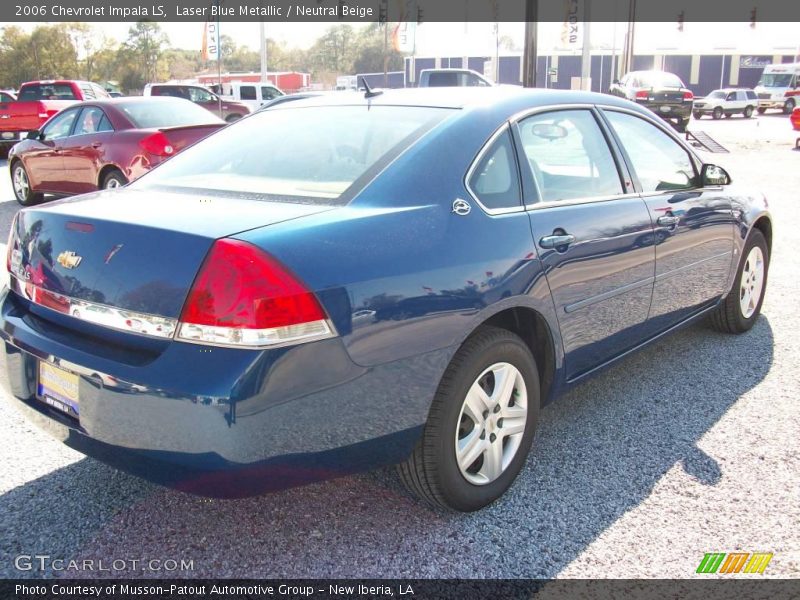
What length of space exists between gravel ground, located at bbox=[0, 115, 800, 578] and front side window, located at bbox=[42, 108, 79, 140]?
7.14 metres

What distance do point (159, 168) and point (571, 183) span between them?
1883 mm

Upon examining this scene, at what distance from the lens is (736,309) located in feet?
15.9

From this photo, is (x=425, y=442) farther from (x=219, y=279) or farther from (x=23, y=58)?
(x=23, y=58)

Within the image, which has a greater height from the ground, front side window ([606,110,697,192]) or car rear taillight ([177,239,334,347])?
front side window ([606,110,697,192])

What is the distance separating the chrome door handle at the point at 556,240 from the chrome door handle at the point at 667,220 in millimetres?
835

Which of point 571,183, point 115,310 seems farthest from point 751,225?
point 115,310

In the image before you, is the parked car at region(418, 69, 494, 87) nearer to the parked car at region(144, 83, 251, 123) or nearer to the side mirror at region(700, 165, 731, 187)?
the parked car at region(144, 83, 251, 123)

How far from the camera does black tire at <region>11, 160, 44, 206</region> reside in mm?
10828

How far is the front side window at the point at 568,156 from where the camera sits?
126 inches

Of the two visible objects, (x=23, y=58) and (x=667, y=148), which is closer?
(x=667, y=148)

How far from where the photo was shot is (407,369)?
2439 mm

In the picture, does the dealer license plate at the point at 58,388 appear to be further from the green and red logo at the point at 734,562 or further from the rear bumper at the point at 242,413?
the green and red logo at the point at 734,562

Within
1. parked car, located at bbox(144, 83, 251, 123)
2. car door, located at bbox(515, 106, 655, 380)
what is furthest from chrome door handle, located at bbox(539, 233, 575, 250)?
parked car, located at bbox(144, 83, 251, 123)

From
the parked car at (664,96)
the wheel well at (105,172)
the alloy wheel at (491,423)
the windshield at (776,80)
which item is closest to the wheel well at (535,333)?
the alloy wheel at (491,423)
